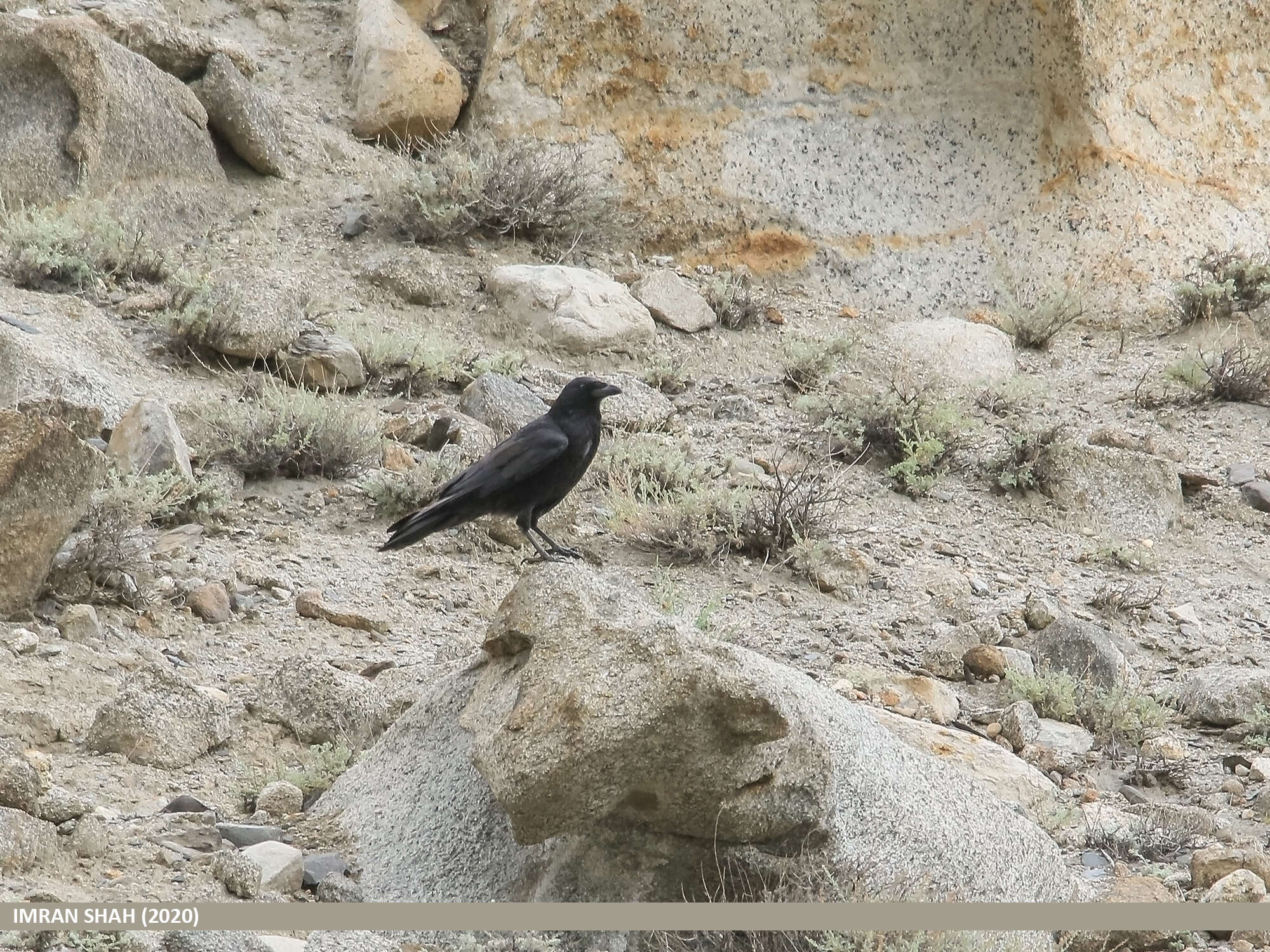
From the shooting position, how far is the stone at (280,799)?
14.6ft

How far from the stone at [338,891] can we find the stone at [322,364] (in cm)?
439

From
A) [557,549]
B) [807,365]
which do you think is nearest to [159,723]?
[557,549]

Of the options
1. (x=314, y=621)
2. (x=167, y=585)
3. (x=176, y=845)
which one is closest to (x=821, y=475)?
(x=314, y=621)

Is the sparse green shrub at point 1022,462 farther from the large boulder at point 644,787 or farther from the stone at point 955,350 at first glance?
the large boulder at point 644,787

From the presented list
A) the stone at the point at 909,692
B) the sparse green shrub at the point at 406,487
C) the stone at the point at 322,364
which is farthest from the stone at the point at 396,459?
the stone at the point at 909,692

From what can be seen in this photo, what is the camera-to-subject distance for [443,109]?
Result: 10789 mm

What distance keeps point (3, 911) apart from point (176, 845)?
75 cm

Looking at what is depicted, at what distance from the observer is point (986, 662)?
20.8ft

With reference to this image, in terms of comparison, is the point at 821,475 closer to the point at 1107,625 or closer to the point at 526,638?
the point at 1107,625

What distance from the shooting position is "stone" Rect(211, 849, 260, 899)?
12.3 feet

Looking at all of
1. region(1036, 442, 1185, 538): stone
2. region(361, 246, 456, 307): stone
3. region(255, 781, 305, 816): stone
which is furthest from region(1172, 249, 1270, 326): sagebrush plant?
region(255, 781, 305, 816): stone

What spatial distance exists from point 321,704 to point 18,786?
135 centimetres

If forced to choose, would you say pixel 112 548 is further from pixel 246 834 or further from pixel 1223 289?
pixel 1223 289

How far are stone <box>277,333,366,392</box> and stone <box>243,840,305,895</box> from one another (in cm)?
432
